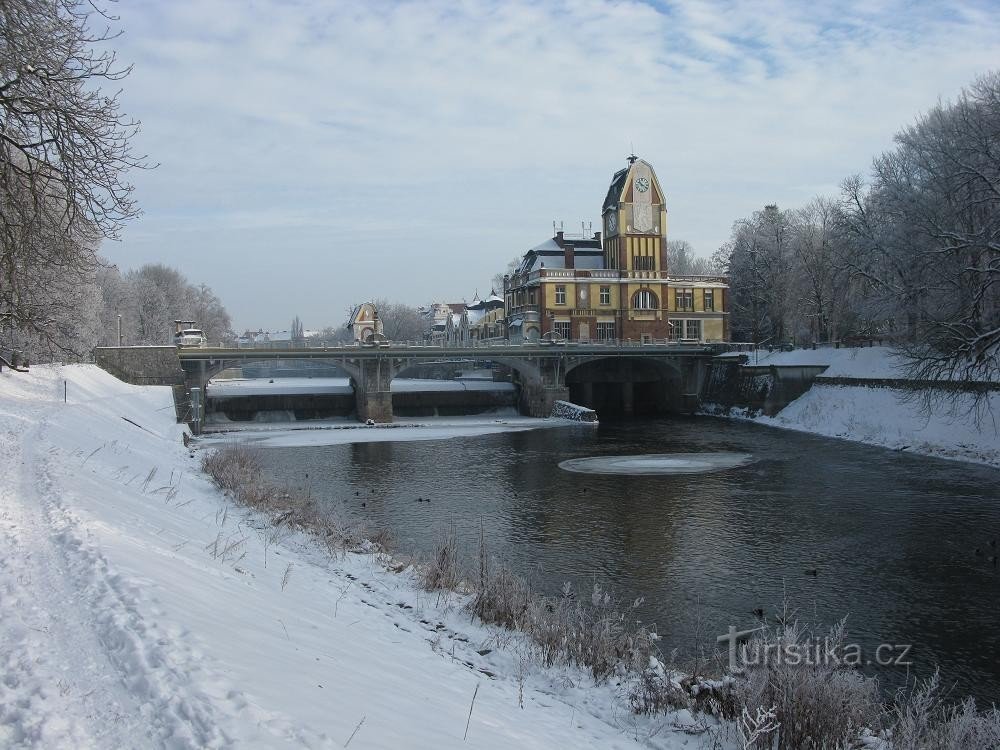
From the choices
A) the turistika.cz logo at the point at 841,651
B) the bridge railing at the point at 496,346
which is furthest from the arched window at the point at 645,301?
the turistika.cz logo at the point at 841,651

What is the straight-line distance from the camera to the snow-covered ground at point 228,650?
5.60 meters

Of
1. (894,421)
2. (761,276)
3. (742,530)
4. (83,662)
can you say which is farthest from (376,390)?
(83,662)

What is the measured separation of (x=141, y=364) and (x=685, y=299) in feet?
165

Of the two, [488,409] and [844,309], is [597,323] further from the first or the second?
[844,309]

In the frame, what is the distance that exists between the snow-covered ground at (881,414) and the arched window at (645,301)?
1783cm

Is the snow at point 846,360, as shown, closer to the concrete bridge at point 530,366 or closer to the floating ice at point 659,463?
the concrete bridge at point 530,366

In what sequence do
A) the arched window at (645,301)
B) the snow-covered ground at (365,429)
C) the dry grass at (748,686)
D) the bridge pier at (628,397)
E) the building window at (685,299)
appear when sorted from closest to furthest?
the dry grass at (748,686)
the snow-covered ground at (365,429)
the bridge pier at (628,397)
the arched window at (645,301)
the building window at (685,299)

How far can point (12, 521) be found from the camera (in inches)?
415

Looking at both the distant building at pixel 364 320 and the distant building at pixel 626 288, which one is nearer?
the distant building at pixel 626 288

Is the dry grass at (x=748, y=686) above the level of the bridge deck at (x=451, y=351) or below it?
below

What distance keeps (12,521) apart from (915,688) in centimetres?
1397

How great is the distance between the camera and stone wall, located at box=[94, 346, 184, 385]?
50.8m

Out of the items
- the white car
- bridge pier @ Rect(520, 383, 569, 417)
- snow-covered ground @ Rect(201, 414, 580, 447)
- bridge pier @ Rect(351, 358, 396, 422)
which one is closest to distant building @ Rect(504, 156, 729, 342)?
bridge pier @ Rect(520, 383, 569, 417)

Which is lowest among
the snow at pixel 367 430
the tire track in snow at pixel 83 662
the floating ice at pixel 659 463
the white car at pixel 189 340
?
the floating ice at pixel 659 463
